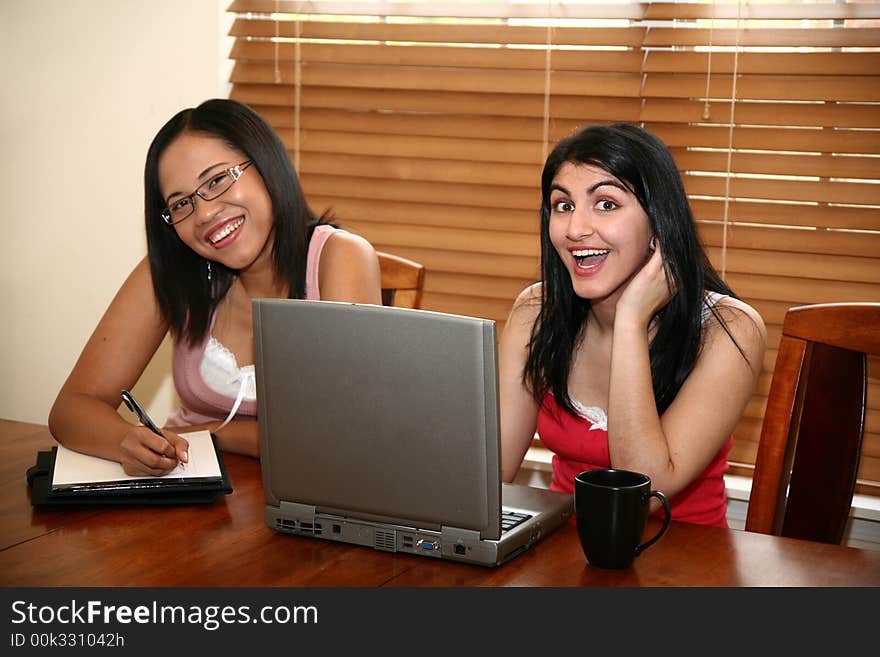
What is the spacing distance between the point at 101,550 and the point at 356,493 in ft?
0.99

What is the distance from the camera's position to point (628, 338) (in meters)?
1.45

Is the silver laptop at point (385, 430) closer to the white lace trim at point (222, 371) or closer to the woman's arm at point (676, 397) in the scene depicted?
the woman's arm at point (676, 397)

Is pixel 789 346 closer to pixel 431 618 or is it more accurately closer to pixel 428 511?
pixel 428 511

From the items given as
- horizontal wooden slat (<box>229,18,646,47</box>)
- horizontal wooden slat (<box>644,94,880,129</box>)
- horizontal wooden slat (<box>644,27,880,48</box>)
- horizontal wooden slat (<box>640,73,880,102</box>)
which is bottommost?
horizontal wooden slat (<box>644,94,880,129</box>)

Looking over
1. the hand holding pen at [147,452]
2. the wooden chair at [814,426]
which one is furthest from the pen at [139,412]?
the wooden chair at [814,426]

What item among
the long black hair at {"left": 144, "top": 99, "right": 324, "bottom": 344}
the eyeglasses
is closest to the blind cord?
the long black hair at {"left": 144, "top": 99, "right": 324, "bottom": 344}

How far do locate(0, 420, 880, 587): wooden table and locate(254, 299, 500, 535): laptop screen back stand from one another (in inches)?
2.4

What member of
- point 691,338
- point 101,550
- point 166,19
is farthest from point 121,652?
point 166,19

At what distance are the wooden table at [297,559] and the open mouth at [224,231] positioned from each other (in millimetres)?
639

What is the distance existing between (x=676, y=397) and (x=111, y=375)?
1.00m

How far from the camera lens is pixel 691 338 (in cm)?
154

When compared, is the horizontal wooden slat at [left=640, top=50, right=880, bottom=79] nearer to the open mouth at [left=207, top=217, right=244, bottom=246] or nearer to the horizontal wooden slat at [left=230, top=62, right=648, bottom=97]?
the horizontal wooden slat at [left=230, top=62, right=648, bottom=97]

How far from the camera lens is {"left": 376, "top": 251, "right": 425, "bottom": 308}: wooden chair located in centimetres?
194

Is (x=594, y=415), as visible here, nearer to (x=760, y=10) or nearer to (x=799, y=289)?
(x=799, y=289)
